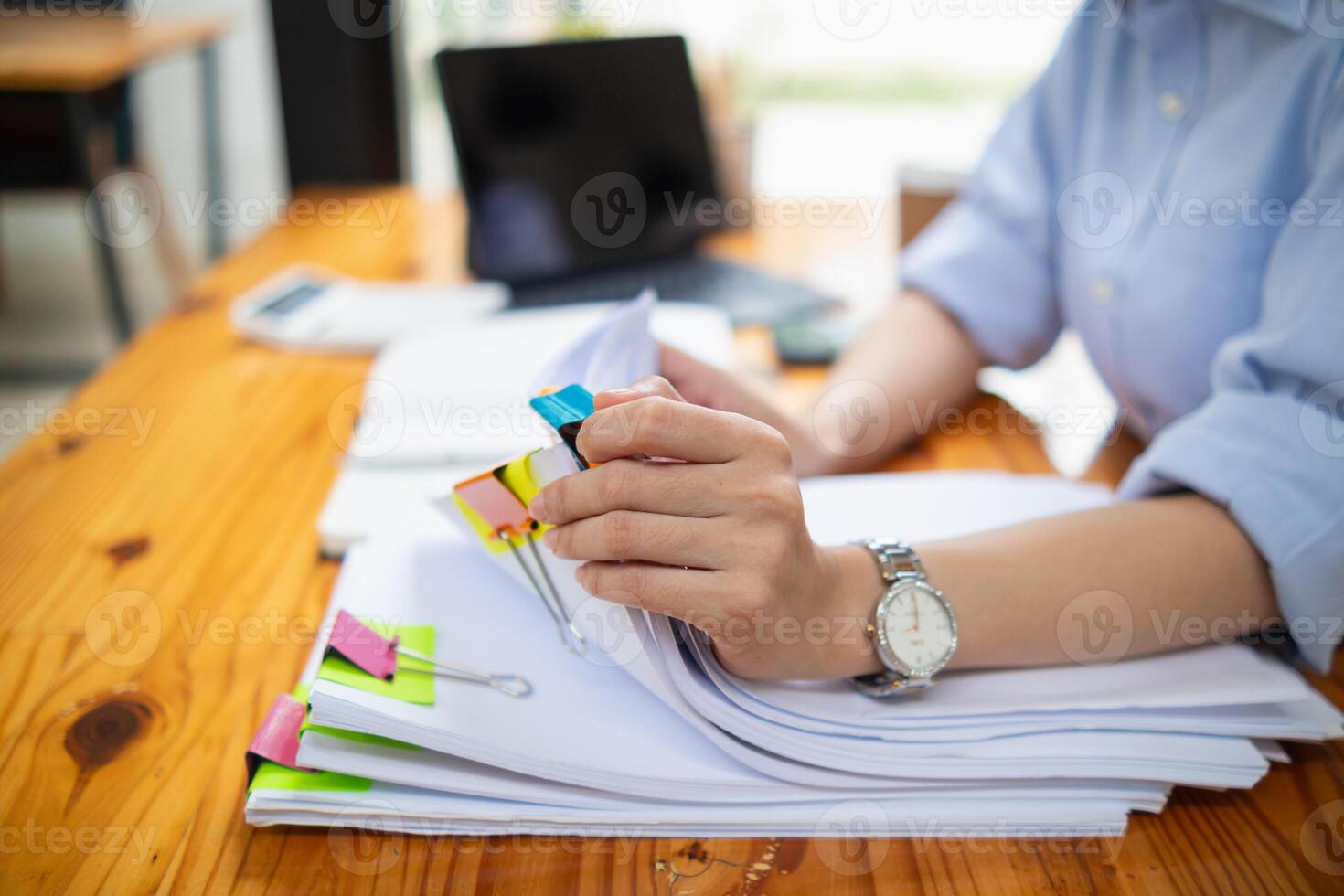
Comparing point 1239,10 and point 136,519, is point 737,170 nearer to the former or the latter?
point 1239,10

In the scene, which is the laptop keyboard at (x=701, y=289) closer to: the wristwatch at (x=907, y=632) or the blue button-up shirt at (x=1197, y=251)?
the blue button-up shirt at (x=1197, y=251)

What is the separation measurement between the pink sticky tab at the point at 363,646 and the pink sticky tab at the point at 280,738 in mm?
34

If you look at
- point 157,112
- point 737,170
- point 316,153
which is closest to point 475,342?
point 737,170

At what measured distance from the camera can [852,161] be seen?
4219 millimetres

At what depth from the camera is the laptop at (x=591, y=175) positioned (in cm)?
111

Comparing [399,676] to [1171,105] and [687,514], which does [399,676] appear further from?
[1171,105]

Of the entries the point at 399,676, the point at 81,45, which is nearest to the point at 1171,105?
the point at 399,676

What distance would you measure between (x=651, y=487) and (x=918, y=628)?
6.5 inches

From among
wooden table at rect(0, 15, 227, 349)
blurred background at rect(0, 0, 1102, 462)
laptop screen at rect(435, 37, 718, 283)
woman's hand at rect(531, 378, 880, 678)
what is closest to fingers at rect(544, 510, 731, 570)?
woman's hand at rect(531, 378, 880, 678)

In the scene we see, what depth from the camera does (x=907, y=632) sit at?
0.50 m

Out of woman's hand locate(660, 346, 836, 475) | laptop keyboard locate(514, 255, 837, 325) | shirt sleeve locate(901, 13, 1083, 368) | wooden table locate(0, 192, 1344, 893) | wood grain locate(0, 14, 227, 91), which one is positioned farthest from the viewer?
wood grain locate(0, 14, 227, 91)

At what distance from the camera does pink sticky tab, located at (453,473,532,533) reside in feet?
1.62

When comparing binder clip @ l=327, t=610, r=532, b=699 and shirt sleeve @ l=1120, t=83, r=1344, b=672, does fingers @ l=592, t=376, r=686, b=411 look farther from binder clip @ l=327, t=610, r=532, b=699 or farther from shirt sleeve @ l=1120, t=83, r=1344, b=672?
shirt sleeve @ l=1120, t=83, r=1344, b=672

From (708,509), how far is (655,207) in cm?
84
